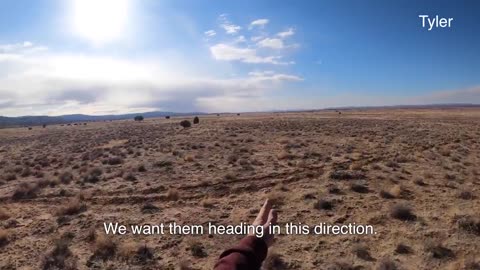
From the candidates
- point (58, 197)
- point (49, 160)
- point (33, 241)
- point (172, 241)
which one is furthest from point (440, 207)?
point (49, 160)

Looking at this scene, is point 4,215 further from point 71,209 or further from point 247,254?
point 247,254

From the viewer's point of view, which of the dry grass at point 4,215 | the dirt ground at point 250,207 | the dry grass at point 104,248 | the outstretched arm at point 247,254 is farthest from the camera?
the dry grass at point 4,215

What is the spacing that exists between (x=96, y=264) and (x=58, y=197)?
692cm

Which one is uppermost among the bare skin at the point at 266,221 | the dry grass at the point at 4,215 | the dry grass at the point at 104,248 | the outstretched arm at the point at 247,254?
the bare skin at the point at 266,221

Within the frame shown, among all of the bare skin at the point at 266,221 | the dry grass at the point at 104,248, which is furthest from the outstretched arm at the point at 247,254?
the dry grass at the point at 104,248

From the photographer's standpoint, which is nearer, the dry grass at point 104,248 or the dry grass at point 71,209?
the dry grass at point 104,248

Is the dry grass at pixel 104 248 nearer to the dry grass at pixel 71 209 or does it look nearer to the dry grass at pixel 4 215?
the dry grass at pixel 71 209

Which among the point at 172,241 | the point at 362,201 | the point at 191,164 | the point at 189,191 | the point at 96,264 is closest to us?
the point at 96,264

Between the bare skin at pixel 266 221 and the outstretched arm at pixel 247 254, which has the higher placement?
the bare skin at pixel 266 221

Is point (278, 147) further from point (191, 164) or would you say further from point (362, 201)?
point (362, 201)

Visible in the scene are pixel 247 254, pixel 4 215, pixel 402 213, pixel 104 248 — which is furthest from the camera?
pixel 4 215

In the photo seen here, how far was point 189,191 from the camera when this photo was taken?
13.5m

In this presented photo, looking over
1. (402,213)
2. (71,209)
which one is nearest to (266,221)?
(402,213)

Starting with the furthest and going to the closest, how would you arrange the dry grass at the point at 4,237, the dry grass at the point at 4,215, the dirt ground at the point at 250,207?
1. the dry grass at the point at 4,215
2. the dry grass at the point at 4,237
3. the dirt ground at the point at 250,207
